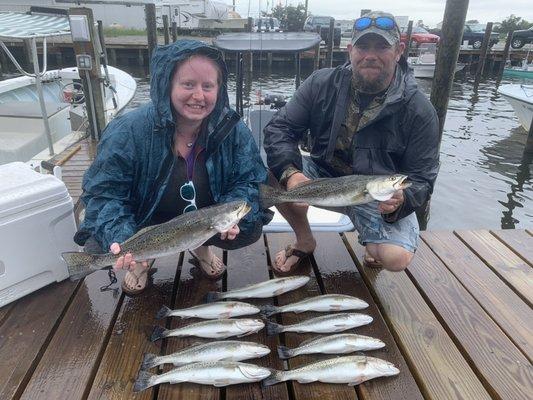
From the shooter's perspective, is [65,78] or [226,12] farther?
[226,12]

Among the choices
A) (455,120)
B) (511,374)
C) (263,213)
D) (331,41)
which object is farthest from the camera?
(331,41)

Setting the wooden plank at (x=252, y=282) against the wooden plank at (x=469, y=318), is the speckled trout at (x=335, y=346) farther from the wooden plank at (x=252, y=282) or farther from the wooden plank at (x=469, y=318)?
the wooden plank at (x=469, y=318)

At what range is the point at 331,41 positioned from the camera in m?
19.1

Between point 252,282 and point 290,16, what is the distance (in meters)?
42.0

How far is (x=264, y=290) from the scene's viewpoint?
120 inches

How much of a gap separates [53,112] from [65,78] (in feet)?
6.82

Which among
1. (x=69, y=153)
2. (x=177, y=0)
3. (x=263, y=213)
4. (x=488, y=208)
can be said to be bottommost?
(x=488, y=208)

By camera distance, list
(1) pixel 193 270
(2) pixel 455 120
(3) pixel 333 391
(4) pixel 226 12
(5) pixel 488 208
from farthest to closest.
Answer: (4) pixel 226 12 → (2) pixel 455 120 → (5) pixel 488 208 → (1) pixel 193 270 → (3) pixel 333 391

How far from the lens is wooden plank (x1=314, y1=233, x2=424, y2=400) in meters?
2.33

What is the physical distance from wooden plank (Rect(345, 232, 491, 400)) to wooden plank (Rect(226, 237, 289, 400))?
0.82 meters

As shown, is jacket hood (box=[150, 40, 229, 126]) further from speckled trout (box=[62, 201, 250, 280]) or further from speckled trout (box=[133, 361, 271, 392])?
speckled trout (box=[133, 361, 271, 392])

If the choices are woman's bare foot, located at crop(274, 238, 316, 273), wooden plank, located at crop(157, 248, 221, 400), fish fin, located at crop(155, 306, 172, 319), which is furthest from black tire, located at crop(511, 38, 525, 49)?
fish fin, located at crop(155, 306, 172, 319)

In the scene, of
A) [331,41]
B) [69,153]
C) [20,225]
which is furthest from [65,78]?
[331,41]

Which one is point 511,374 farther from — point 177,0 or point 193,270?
point 177,0
